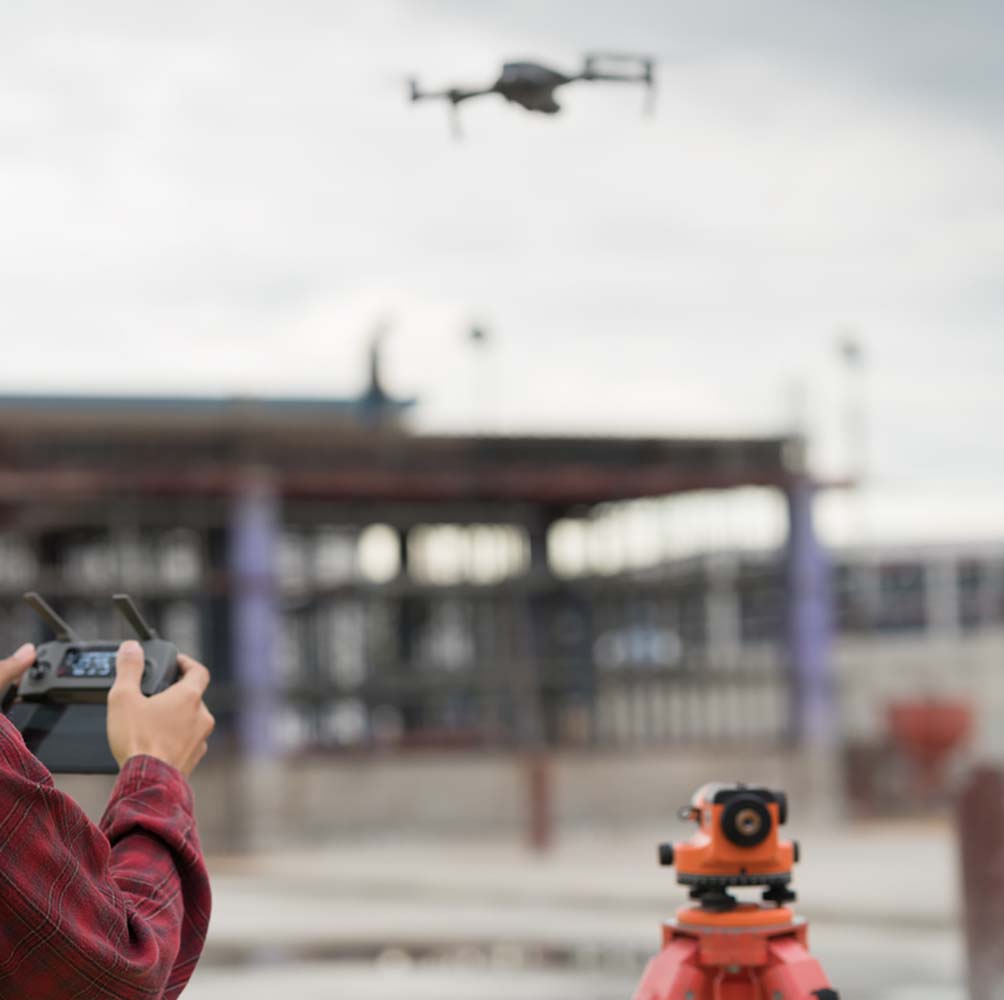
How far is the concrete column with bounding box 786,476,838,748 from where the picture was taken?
60.2ft

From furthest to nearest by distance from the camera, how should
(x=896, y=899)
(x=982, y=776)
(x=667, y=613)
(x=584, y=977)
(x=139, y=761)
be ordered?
1. (x=667, y=613)
2. (x=896, y=899)
3. (x=584, y=977)
4. (x=982, y=776)
5. (x=139, y=761)

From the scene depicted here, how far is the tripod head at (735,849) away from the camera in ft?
12.1

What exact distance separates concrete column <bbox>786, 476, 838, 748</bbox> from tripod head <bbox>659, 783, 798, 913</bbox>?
48.2 ft

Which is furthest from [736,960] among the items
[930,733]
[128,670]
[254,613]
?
[930,733]

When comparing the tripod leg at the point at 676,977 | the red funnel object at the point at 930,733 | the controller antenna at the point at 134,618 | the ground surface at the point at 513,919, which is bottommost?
the ground surface at the point at 513,919

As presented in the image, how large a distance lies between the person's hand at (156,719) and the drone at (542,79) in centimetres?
210

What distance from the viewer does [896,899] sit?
1226 centimetres

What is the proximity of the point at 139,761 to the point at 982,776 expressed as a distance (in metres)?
4.91

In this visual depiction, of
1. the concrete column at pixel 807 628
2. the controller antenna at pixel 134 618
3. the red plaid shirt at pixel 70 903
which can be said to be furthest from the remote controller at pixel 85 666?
the concrete column at pixel 807 628

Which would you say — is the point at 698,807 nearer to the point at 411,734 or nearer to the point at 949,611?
the point at 411,734

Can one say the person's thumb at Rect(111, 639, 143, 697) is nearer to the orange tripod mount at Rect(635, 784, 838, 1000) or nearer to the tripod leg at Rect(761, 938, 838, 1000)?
the orange tripod mount at Rect(635, 784, 838, 1000)

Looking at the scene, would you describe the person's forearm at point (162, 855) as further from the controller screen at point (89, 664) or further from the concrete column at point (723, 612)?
the concrete column at point (723, 612)

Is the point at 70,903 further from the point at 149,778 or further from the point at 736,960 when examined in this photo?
the point at 736,960

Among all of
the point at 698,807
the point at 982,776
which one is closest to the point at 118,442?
the point at 982,776
